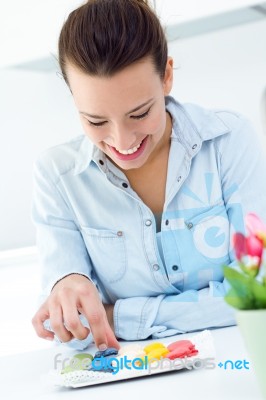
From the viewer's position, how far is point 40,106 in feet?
10.0

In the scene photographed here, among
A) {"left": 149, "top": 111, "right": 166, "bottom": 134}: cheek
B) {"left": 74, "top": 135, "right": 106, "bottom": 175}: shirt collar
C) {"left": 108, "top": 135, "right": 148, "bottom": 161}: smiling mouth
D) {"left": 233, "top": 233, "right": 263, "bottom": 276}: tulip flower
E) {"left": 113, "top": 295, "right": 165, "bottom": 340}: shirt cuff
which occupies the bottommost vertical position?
{"left": 113, "top": 295, "right": 165, "bottom": 340}: shirt cuff

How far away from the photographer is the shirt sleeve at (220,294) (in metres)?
1.46

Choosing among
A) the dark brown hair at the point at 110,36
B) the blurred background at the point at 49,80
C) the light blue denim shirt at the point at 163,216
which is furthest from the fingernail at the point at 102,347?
the blurred background at the point at 49,80

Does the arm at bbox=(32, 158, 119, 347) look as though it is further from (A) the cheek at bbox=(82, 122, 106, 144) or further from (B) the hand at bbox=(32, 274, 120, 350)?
(A) the cheek at bbox=(82, 122, 106, 144)

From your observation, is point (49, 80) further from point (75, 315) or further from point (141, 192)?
point (75, 315)

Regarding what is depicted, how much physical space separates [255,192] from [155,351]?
482 mm

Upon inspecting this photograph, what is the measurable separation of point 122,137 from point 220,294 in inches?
13.9

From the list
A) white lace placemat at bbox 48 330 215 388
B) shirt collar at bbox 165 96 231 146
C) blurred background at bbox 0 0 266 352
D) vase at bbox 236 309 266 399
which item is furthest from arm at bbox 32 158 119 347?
blurred background at bbox 0 0 266 352

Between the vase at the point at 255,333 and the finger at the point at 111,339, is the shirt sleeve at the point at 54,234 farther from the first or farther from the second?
the vase at the point at 255,333

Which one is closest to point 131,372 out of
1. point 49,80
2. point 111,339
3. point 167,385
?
point 167,385

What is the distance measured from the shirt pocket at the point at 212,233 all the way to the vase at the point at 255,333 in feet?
2.29

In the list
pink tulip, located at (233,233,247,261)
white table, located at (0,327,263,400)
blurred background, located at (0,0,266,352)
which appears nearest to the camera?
pink tulip, located at (233,233,247,261)

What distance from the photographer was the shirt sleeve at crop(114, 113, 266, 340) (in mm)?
1460

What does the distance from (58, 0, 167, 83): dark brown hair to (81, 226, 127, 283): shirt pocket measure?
0.33 m
